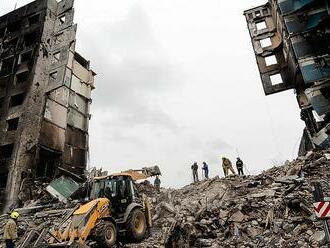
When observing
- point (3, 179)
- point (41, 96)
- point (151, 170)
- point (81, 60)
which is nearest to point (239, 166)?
point (151, 170)

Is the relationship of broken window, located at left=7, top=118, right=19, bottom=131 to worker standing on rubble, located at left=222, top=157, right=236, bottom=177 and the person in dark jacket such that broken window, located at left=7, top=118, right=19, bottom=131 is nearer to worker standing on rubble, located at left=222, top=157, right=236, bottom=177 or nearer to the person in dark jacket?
the person in dark jacket

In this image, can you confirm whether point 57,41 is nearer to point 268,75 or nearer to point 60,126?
point 60,126

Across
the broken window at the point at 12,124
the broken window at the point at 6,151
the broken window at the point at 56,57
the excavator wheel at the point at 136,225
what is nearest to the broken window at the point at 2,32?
the broken window at the point at 56,57

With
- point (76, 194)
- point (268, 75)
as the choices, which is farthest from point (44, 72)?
point (268, 75)

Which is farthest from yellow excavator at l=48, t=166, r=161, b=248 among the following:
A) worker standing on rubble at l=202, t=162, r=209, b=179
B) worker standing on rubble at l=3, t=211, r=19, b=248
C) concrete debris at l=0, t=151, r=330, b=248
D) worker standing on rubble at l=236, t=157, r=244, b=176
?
worker standing on rubble at l=202, t=162, r=209, b=179

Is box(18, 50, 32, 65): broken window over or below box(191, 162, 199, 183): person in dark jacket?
over

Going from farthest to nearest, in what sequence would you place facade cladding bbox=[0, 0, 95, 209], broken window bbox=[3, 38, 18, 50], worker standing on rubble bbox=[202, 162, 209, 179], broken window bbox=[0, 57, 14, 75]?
broken window bbox=[3, 38, 18, 50] < broken window bbox=[0, 57, 14, 75] < facade cladding bbox=[0, 0, 95, 209] < worker standing on rubble bbox=[202, 162, 209, 179]

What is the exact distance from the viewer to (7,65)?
33938mm

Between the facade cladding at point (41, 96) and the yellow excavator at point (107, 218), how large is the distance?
16.5 m

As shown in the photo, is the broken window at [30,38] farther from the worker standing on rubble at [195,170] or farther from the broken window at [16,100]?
the worker standing on rubble at [195,170]

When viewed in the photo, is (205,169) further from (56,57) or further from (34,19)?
(34,19)

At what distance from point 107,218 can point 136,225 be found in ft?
4.89

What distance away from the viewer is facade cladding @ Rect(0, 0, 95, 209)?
2667 cm

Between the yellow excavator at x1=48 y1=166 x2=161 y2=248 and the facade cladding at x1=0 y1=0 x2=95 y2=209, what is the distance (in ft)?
54.1
